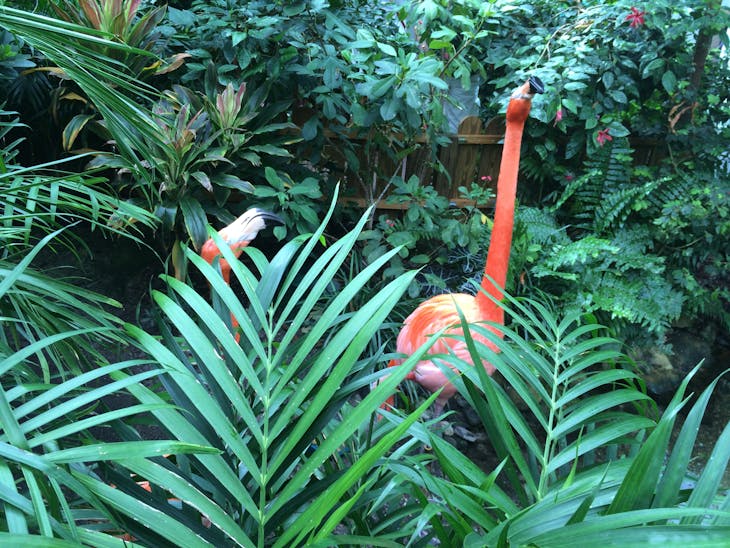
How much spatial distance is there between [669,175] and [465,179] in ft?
4.09

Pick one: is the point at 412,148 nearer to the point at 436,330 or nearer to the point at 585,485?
the point at 436,330

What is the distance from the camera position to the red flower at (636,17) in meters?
2.87

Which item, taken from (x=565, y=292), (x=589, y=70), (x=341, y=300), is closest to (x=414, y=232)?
(x=565, y=292)

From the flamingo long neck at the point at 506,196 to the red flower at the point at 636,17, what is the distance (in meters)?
1.55

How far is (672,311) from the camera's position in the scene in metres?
2.80

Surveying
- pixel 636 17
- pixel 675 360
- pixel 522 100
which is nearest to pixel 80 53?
pixel 522 100

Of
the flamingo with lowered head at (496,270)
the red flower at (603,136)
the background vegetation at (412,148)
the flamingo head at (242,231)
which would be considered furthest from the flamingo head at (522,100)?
the red flower at (603,136)

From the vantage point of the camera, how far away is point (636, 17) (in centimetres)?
287

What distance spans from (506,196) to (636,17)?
1749 mm

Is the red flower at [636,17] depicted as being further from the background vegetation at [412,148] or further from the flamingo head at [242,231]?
the flamingo head at [242,231]

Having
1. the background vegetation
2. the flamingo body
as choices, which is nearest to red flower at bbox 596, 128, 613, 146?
the background vegetation

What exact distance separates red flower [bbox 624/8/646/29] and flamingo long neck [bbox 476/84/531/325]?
1545 mm

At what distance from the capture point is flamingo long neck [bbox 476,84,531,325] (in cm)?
188

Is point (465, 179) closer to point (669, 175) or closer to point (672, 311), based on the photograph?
point (669, 175)
